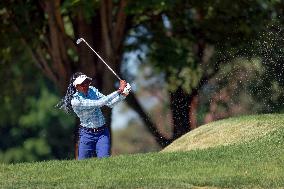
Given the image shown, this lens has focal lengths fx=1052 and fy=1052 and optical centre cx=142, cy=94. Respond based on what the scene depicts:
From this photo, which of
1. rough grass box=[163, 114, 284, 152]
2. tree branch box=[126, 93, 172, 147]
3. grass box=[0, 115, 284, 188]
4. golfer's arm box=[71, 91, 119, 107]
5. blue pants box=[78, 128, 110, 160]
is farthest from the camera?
tree branch box=[126, 93, 172, 147]

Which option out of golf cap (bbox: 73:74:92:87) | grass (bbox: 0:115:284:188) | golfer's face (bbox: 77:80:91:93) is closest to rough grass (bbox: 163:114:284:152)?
grass (bbox: 0:115:284:188)

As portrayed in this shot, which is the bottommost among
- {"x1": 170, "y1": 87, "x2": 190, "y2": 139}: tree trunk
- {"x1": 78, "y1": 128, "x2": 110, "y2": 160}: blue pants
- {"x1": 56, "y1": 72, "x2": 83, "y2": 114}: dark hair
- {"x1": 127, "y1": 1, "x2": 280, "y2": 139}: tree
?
{"x1": 78, "y1": 128, "x2": 110, "y2": 160}: blue pants

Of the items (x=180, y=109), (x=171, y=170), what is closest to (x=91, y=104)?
(x=171, y=170)

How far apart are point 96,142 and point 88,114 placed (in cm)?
45

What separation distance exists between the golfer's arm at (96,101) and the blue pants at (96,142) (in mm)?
517

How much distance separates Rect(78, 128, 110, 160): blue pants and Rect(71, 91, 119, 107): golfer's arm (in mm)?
517

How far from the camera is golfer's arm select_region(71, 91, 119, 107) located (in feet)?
46.0

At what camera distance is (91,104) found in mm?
14195

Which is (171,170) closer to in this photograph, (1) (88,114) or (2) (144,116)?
(1) (88,114)

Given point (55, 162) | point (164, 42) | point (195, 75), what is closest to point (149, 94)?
point (195, 75)

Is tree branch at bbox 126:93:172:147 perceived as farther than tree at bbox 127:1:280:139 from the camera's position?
Result: Yes

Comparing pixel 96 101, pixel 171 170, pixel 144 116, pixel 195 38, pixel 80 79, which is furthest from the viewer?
pixel 144 116

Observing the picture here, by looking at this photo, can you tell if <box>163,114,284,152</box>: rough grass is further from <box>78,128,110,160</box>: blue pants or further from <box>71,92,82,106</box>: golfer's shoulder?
<box>71,92,82,106</box>: golfer's shoulder

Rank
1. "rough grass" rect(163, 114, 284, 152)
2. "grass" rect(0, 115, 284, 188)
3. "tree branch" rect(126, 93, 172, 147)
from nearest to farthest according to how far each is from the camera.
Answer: "grass" rect(0, 115, 284, 188), "rough grass" rect(163, 114, 284, 152), "tree branch" rect(126, 93, 172, 147)
